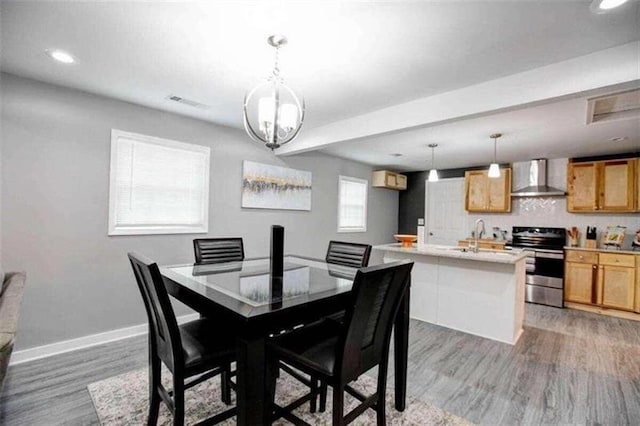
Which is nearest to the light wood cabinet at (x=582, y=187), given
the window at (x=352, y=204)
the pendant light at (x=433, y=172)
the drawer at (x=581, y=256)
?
the drawer at (x=581, y=256)

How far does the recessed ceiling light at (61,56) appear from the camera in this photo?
2.09 m

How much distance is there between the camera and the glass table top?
1.46m

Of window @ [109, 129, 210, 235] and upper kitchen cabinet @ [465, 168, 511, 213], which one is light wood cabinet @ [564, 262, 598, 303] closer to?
upper kitchen cabinet @ [465, 168, 511, 213]

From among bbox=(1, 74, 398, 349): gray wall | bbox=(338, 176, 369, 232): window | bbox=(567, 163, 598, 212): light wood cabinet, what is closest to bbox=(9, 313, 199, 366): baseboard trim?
bbox=(1, 74, 398, 349): gray wall

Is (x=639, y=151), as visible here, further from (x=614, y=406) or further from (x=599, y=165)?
(x=614, y=406)

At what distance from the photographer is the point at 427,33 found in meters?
1.78

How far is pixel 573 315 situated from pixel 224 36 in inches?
211

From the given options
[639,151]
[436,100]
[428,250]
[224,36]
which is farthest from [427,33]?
[639,151]

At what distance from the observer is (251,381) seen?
1279mm

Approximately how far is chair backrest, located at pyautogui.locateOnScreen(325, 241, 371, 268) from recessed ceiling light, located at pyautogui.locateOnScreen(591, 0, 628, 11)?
6.49ft

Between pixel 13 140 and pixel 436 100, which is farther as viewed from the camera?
pixel 436 100

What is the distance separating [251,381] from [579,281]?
5.21m

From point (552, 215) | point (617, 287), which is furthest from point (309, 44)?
point (552, 215)

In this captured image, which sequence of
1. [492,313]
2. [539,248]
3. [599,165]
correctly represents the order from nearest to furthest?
[492,313] < [599,165] < [539,248]
